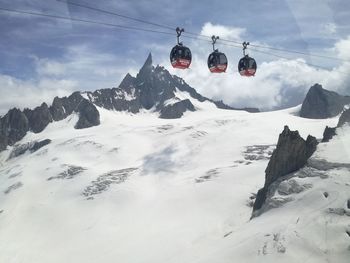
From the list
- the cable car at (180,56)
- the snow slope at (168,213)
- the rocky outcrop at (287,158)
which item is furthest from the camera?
the rocky outcrop at (287,158)

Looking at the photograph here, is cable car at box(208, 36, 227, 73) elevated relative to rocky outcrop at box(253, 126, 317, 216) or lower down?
elevated

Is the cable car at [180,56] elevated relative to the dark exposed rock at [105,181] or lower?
elevated

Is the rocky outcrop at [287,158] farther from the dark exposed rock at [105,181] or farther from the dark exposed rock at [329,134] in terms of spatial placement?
the dark exposed rock at [105,181]

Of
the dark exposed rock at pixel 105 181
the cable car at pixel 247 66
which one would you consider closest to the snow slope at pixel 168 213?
the dark exposed rock at pixel 105 181

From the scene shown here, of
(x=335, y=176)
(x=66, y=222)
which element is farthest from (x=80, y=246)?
(x=335, y=176)

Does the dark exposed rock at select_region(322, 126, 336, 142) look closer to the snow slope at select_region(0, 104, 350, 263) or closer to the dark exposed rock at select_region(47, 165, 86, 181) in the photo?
the snow slope at select_region(0, 104, 350, 263)

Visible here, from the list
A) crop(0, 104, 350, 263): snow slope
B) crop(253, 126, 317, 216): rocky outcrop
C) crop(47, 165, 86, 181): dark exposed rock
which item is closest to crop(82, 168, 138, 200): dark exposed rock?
crop(0, 104, 350, 263): snow slope
